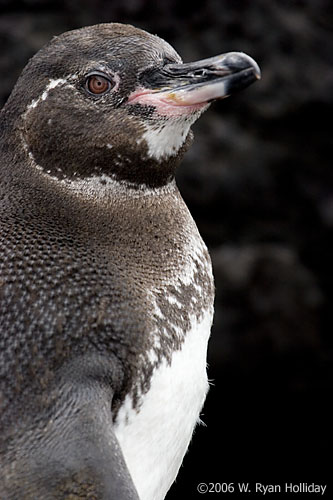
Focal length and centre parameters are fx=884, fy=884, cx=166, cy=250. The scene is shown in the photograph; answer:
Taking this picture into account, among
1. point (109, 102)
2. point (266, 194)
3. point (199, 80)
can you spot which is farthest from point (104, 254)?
point (266, 194)

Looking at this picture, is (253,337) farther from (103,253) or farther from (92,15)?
(103,253)

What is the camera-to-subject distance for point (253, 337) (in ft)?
13.8

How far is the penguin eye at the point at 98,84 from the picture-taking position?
205cm

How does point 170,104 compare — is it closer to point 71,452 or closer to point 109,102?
point 109,102

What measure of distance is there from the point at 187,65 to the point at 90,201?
0.39 meters

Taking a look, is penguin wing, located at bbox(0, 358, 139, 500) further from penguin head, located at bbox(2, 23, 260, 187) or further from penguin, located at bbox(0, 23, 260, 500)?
penguin head, located at bbox(2, 23, 260, 187)

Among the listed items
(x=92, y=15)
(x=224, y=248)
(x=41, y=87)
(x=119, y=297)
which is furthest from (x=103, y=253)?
(x=92, y=15)

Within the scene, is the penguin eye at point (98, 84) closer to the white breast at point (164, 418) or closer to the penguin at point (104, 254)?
the penguin at point (104, 254)

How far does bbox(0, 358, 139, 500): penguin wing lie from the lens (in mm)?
1721

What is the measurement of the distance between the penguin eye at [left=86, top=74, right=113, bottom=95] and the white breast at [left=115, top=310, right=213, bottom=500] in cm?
60

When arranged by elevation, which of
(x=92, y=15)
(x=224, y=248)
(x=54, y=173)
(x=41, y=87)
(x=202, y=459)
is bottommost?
(x=202, y=459)

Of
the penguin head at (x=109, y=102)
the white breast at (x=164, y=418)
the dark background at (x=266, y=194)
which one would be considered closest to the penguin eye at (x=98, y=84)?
the penguin head at (x=109, y=102)

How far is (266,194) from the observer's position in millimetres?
4273

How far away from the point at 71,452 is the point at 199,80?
88 cm
